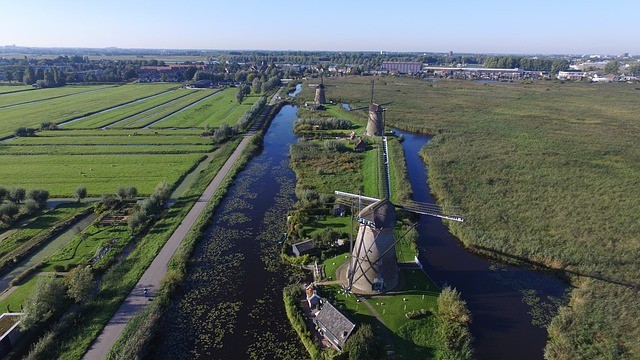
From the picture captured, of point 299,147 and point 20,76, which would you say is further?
point 20,76

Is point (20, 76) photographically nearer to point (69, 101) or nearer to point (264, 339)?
point (69, 101)

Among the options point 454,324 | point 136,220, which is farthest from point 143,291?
point 454,324

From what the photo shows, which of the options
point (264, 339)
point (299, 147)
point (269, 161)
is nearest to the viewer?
point (264, 339)

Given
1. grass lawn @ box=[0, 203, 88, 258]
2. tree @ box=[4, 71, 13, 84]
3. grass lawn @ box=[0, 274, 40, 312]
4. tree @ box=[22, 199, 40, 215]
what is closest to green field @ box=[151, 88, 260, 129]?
grass lawn @ box=[0, 203, 88, 258]

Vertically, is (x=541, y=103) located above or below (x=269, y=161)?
above

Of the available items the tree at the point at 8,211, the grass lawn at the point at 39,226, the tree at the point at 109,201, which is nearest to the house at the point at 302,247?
the tree at the point at 109,201

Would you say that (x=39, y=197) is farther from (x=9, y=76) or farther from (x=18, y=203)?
(x=9, y=76)

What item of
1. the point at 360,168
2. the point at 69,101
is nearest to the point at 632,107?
the point at 360,168
